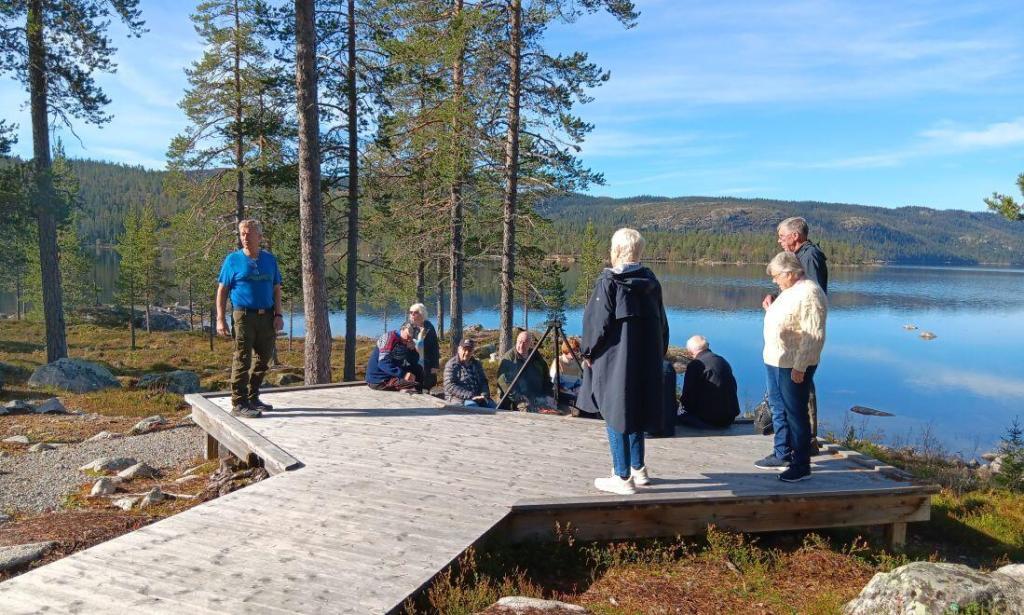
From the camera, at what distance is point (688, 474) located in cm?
536

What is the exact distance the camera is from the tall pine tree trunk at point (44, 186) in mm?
12641

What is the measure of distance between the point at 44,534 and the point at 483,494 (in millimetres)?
3030

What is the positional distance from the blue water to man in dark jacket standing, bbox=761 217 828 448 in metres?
10.8

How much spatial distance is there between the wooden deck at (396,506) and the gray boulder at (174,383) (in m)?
6.32

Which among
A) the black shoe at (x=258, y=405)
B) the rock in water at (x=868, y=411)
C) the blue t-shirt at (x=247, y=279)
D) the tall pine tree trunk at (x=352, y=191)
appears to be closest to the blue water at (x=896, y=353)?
the rock in water at (x=868, y=411)

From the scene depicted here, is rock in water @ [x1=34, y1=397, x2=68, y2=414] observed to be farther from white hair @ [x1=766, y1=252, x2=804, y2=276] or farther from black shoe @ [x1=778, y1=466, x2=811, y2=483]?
white hair @ [x1=766, y1=252, x2=804, y2=276]

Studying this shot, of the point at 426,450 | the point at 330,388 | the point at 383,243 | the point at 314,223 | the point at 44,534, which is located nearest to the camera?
the point at 44,534

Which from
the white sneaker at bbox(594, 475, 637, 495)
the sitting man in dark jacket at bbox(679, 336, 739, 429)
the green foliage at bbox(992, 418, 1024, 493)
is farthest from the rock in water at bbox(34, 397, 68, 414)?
the green foliage at bbox(992, 418, 1024, 493)

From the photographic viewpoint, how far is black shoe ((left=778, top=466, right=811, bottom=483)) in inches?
204

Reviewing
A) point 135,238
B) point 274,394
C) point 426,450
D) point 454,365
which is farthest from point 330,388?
point 135,238

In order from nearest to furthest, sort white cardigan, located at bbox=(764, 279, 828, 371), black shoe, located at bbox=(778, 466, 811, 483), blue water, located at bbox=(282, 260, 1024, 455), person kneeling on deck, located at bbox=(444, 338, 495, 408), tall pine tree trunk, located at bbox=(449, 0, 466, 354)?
white cardigan, located at bbox=(764, 279, 828, 371) → black shoe, located at bbox=(778, 466, 811, 483) → person kneeling on deck, located at bbox=(444, 338, 495, 408) → tall pine tree trunk, located at bbox=(449, 0, 466, 354) → blue water, located at bbox=(282, 260, 1024, 455)

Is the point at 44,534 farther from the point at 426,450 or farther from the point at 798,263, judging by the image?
the point at 798,263

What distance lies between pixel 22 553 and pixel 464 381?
15.9 ft

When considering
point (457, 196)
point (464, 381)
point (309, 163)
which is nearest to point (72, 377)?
point (309, 163)
